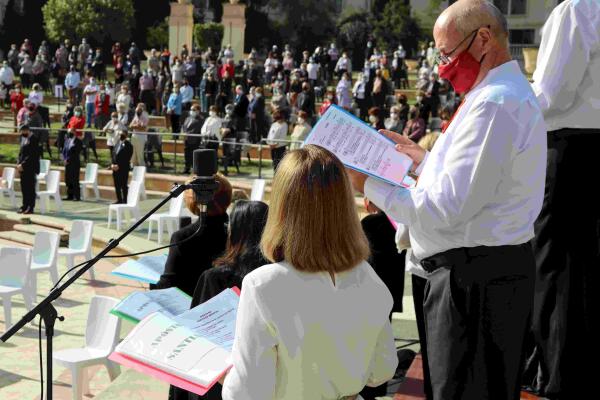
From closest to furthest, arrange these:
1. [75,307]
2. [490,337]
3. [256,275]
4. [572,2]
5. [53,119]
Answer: [256,275], [490,337], [572,2], [75,307], [53,119]

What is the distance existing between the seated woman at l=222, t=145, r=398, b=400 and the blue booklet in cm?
283

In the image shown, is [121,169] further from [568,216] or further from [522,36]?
[522,36]

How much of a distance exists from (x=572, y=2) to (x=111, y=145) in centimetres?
1897

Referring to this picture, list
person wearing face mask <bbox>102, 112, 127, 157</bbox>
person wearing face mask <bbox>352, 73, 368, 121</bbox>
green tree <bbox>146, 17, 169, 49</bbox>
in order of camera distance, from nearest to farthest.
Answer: person wearing face mask <bbox>102, 112, 127, 157</bbox> → person wearing face mask <bbox>352, 73, 368, 121</bbox> → green tree <bbox>146, 17, 169, 49</bbox>

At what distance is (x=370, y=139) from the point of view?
3.07m

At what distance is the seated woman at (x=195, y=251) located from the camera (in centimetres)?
499

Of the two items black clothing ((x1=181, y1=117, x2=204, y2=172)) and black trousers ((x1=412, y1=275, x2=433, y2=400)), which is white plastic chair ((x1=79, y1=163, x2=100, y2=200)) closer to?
black clothing ((x1=181, y1=117, x2=204, y2=172))

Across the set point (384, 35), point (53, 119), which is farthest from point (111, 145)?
point (384, 35)

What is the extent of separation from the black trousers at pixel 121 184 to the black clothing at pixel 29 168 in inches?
59.9

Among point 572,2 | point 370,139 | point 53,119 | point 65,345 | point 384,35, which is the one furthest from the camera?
point 384,35

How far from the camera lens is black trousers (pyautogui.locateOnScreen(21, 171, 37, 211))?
18000mm

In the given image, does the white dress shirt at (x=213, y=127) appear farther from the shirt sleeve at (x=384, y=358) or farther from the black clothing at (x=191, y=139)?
the shirt sleeve at (x=384, y=358)

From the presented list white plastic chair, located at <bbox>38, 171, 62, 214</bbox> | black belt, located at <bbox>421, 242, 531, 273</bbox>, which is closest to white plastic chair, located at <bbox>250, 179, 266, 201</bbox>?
white plastic chair, located at <bbox>38, 171, 62, 214</bbox>

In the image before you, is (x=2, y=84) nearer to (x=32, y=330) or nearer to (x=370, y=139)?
(x=32, y=330)
